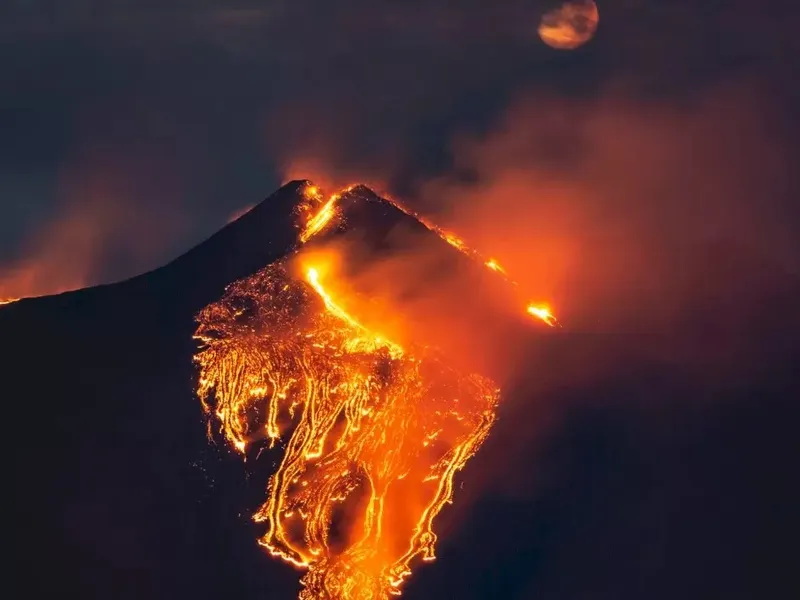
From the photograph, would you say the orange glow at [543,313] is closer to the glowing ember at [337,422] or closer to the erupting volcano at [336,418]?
the erupting volcano at [336,418]

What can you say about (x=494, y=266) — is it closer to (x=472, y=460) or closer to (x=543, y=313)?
(x=543, y=313)

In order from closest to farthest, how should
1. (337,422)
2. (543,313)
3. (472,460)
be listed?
(472,460)
(337,422)
(543,313)

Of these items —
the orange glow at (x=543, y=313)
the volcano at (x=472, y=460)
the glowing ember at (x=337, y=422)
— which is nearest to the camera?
the volcano at (x=472, y=460)

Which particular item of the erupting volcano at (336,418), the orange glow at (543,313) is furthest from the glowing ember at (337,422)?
the orange glow at (543,313)

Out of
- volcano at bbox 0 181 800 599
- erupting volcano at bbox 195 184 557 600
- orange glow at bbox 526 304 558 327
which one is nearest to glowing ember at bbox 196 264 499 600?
erupting volcano at bbox 195 184 557 600

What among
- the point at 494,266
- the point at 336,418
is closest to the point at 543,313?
the point at 494,266

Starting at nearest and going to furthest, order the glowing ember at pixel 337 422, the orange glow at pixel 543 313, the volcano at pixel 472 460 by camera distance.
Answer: the volcano at pixel 472 460 → the glowing ember at pixel 337 422 → the orange glow at pixel 543 313

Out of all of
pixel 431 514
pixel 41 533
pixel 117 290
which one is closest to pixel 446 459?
pixel 431 514
